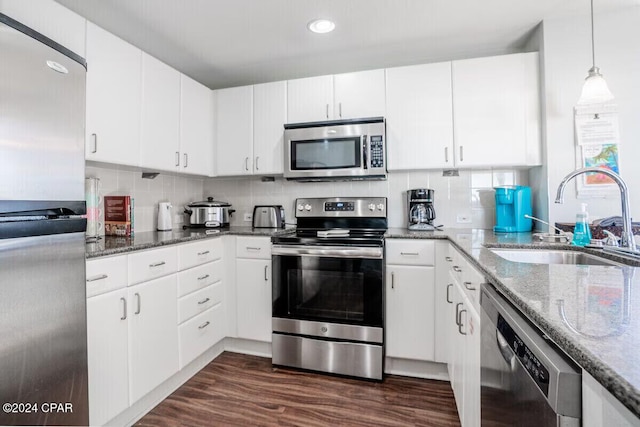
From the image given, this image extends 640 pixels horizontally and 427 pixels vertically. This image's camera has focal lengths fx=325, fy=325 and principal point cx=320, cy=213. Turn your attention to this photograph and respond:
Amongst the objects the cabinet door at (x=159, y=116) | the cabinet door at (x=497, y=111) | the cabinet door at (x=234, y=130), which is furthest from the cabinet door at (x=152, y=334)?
the cabinet door at (x=497, y=111)

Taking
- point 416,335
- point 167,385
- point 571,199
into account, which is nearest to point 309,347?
point 416,335

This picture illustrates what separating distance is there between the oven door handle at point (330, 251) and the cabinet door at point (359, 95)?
102cm

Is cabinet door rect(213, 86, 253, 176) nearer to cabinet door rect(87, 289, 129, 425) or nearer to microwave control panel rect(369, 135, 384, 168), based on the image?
microwave control panel rect(369, 135, 384, 168)

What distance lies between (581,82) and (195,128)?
2.67 m

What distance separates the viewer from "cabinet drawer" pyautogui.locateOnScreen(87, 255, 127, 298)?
1.40 m

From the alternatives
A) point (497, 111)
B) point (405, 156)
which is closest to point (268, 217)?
point (405, 156)

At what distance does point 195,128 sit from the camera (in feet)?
8.38

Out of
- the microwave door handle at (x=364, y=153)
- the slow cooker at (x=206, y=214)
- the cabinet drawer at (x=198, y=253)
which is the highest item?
the microwave door handle at (x=364, y=153)

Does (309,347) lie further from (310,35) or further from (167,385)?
(310,35)

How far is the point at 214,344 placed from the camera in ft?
7.63

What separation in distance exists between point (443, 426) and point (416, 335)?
0.55 m

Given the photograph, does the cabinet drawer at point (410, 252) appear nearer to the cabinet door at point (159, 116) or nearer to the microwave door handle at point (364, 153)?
the microwave door handle at point (364, 153)

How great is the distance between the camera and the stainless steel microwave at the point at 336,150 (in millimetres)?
2338

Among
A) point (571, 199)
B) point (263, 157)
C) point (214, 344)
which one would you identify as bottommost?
point (214, 344)
